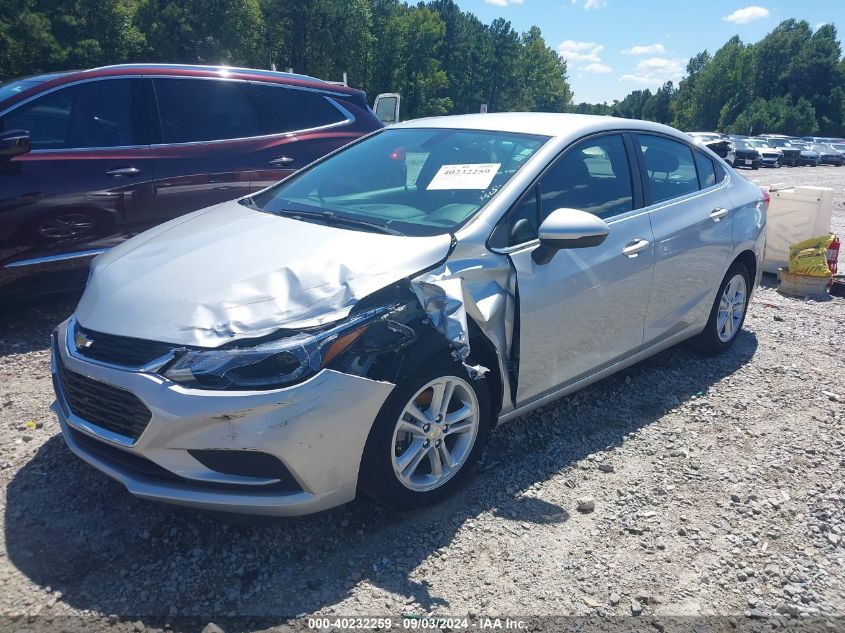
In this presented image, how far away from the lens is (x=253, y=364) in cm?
239

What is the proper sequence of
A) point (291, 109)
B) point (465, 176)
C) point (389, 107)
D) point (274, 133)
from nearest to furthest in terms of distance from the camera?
1. point (465, 176)
2. point (274, 133)
3. point (291, 109)
4. point (389, 107)

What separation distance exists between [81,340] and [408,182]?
1.79 meters

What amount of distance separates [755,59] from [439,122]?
104m

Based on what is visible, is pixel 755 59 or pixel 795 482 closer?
pixel 795 482

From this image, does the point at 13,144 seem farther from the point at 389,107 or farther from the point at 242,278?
the point at 389,107

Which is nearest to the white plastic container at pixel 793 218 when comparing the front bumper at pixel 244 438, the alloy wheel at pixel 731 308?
the alloy wheel at pixel 731 308

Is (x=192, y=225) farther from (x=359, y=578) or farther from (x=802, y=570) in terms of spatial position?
(x=802, y=570)

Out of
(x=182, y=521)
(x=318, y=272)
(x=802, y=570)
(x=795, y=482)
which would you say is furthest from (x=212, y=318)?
(x=795, y=482)

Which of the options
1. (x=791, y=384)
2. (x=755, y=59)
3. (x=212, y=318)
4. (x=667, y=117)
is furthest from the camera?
(x=667, y=117)

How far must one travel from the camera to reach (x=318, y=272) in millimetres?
2697

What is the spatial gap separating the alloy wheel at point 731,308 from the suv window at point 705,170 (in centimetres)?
74

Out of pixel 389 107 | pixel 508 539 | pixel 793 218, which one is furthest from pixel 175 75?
pixel 793 218

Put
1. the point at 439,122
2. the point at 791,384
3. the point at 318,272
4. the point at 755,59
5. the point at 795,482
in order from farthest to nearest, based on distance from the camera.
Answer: the point at 755,59, the point at 791,384, the point at 439,122, the point at 795,482, the point at 318,272

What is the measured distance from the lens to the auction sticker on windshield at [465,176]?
331cm
